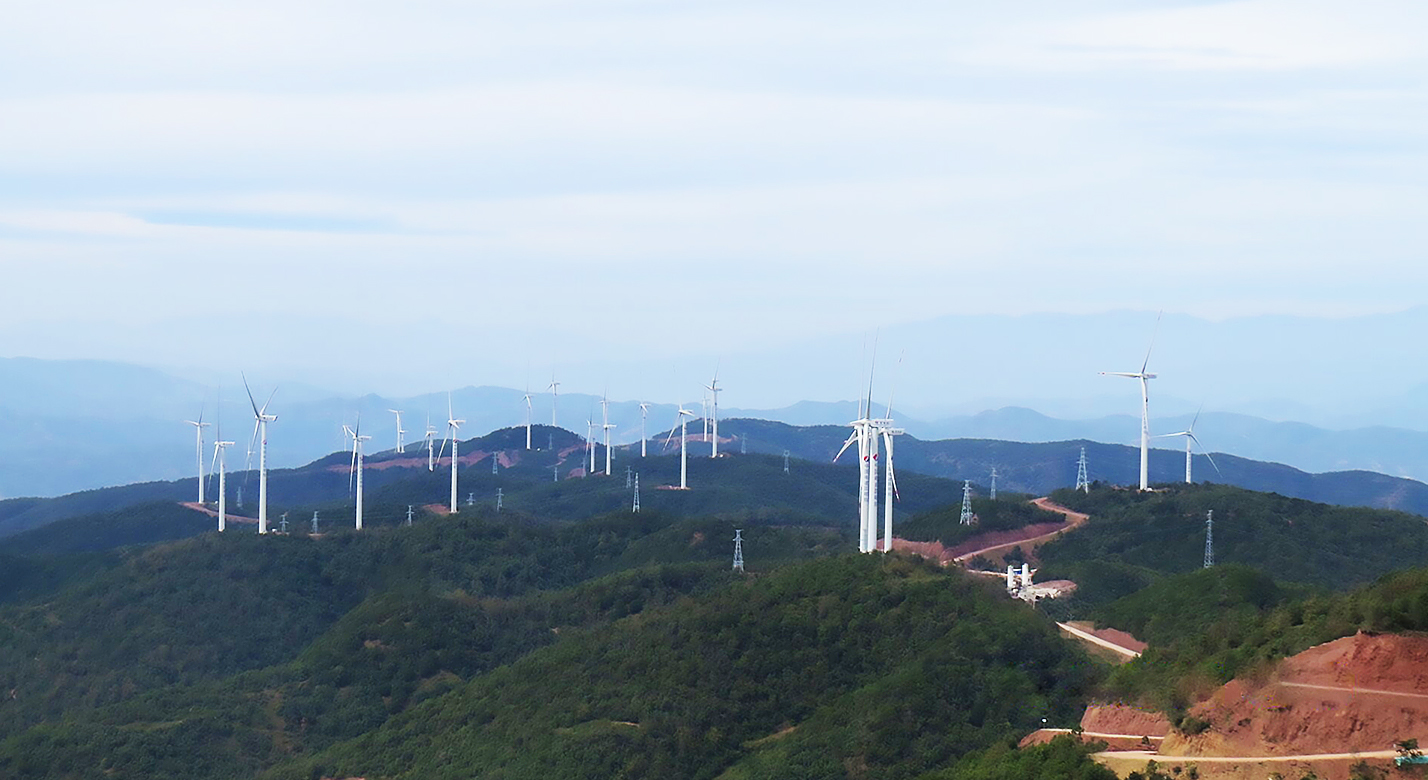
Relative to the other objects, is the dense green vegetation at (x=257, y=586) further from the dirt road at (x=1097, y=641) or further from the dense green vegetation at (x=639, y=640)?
the dirt road at (x=1097, y=641)

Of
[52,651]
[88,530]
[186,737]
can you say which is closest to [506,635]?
[186,737]

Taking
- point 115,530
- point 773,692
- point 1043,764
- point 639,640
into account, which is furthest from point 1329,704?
point 115,530

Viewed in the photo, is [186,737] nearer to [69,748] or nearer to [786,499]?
[69,748]

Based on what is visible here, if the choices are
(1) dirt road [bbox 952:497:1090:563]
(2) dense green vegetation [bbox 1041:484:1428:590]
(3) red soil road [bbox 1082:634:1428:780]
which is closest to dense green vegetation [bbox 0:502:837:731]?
(1) dirt road [bbox 952:497:1090:563]

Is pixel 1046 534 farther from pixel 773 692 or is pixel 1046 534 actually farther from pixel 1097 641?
pixel 773 692

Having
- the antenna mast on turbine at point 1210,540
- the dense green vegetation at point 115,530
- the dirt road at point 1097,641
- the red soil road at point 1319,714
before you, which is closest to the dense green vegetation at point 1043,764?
the red soil road at point 1319,714

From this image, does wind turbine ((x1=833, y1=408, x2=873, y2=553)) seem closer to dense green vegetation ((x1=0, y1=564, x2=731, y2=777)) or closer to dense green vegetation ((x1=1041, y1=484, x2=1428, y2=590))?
dense green vegetation ((x1=0, y1=564, x2=731, y2=777))
